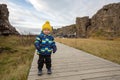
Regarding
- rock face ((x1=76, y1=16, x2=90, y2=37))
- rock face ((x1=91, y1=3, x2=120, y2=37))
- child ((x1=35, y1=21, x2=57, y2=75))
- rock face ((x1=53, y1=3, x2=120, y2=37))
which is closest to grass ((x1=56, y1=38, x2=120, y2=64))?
child ((x1=35, y1=21, x2=57, y2=75))

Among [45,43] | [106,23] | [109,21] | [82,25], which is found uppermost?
[109,21]

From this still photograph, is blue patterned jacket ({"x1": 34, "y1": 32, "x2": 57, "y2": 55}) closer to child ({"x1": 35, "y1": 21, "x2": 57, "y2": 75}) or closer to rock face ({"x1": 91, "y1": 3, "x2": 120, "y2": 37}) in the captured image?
child ({"x1": 35, "y1": 21, "x2": 57, "y2": 75})

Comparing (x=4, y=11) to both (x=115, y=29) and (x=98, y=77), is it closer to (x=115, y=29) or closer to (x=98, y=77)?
(x=115, y=29)

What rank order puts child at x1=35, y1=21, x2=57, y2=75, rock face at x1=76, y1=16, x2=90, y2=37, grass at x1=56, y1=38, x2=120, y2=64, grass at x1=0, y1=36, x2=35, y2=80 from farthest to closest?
rock face at x1=76, y1=16, x2=90, y2=37
grass at x1=56, y1=38, x2=120, y2=64
grass at x1=0, y1=36, x2=35, y2=80
child at x1=35, y1=21, x2=57, y2=75

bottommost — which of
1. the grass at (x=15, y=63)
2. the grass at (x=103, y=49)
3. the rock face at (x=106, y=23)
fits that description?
the grass at (x=15, y=63)

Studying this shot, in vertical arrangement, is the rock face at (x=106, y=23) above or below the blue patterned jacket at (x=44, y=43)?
above

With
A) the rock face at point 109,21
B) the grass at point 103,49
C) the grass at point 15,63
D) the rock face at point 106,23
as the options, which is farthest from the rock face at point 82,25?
the grass at point 15,63

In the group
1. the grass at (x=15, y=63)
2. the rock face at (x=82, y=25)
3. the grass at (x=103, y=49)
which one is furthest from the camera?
the rock face at (x=82, y=25)

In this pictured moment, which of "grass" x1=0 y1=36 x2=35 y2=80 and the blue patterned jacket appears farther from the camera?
"grass" x1=0 y1=36 x2=35 y2=80

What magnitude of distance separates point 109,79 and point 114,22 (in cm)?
5494

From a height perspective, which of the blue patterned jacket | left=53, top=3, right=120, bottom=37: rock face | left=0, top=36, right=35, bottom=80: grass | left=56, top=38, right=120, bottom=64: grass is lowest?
left=0, top=36, right=35, bottom=80: grass

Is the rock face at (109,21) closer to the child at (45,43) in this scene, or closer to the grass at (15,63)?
the grass at (15,63)

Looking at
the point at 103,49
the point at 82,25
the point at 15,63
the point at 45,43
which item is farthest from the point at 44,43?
the point at 82,25

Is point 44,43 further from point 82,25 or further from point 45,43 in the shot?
point 82,25
